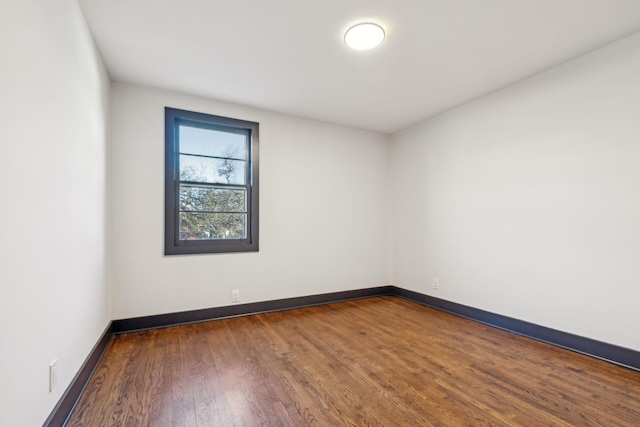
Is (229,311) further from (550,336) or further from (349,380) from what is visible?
(550,336)

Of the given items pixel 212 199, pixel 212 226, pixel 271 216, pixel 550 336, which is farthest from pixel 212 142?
pixel 550 336

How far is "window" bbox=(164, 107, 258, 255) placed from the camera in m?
3.09

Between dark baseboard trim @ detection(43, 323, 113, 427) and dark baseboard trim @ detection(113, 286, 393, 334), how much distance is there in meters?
0.44

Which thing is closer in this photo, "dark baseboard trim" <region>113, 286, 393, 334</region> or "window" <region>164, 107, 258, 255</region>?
"dark baseboard trim" <region>113, 286, 393, 334</region>

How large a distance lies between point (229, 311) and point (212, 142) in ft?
6.63

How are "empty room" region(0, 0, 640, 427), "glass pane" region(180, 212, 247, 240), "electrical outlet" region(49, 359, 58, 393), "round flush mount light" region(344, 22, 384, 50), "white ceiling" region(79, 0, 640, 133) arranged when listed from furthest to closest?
"glass pane" region(180, 212, 247, 240)
"round flush mount light" region(344, 22, 384, 50)
"white ceiling" region(79, 0, 640, 133)
"empty room" region(0, 0, 640, 427)
"electrical outlet" region(49, 359, 58, 393)

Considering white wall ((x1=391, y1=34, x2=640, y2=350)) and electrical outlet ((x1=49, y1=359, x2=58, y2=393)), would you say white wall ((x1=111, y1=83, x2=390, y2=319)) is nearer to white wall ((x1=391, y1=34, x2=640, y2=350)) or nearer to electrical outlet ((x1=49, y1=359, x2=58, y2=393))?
white wall ((x1=391, y1=34, x2=640, y2=350))

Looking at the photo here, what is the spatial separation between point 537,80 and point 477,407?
293 cm

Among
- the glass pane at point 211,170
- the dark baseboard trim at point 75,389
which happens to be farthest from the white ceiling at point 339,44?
the dark baseboard trim at point 75,389

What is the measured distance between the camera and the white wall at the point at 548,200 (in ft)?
7.29

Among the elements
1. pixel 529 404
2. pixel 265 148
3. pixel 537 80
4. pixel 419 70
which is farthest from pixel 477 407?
pixel 265 148

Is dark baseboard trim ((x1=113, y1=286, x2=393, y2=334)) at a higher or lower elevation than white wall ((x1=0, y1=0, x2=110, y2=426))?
lower

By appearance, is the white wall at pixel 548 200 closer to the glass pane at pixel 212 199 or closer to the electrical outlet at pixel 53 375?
the glass pane at pixel 212 199

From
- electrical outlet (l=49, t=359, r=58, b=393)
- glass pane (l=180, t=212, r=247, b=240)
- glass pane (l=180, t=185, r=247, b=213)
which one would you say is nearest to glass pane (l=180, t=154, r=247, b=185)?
glass pane (l=180, t=185, r=247, b=213)
